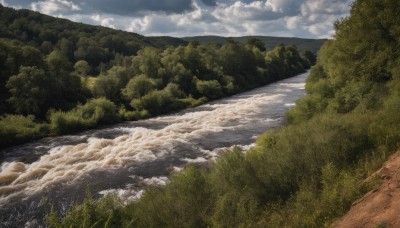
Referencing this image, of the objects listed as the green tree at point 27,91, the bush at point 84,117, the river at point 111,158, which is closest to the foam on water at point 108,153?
the river at point 111,158

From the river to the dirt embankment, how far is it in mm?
11411

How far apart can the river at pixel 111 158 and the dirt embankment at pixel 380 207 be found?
11411 mm

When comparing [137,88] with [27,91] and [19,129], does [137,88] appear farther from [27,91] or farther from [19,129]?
[19,129]

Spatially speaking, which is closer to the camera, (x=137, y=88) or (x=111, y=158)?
(x=111, y=158)

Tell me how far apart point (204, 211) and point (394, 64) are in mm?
19690

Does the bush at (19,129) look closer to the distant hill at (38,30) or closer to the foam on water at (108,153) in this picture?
the foam on water at (108,153)

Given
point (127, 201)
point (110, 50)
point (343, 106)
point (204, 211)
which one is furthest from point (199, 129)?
point (110, 50)

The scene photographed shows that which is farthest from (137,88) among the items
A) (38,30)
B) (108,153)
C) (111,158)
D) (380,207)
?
(38,30)

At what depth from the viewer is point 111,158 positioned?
86.7 ft

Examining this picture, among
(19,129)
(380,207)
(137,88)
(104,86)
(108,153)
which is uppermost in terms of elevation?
(104,86)

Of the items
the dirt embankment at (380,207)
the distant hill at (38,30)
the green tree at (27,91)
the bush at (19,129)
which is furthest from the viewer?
the distant hill at (38,30)

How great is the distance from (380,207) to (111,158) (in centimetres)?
2028

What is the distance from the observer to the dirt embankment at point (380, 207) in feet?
32.8

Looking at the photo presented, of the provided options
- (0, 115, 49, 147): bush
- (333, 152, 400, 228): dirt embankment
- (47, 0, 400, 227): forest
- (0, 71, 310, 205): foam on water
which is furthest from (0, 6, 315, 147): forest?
(333, 152, 400, 228): dirt embankment
